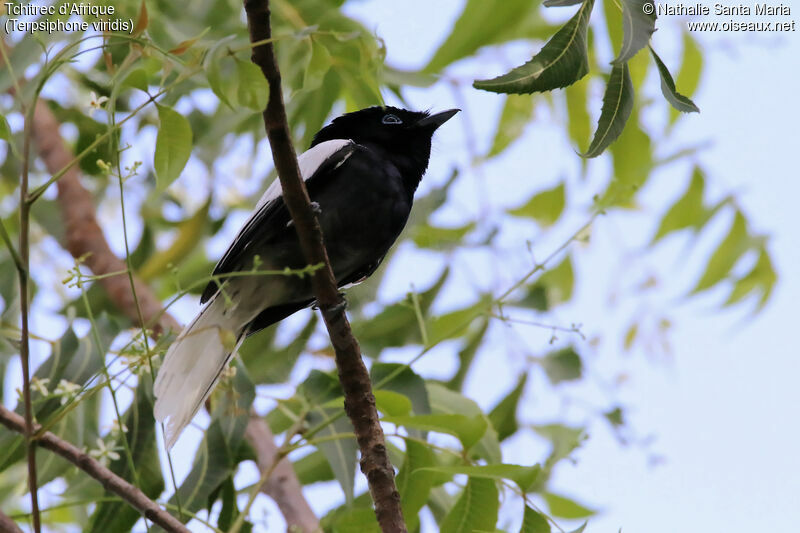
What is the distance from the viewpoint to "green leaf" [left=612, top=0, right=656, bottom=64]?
1.71 meters

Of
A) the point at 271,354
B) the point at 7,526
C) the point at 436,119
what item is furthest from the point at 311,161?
the point at 7,526

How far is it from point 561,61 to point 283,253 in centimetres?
158

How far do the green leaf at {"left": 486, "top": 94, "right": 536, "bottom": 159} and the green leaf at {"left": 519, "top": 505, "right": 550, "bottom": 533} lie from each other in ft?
6.42

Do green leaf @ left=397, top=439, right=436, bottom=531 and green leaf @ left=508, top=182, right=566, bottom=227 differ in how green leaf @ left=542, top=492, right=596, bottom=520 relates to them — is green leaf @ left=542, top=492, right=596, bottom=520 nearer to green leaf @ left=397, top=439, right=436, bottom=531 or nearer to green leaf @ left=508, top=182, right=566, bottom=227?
green leaf @ left=397, top=439, right=436, bottom=531

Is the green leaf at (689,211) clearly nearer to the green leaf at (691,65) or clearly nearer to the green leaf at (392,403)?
the green leaf at (691,65)

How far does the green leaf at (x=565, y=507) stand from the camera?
3352 millimetres

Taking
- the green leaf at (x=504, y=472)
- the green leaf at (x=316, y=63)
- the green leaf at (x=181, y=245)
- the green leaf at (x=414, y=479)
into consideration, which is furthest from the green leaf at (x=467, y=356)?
the green leaf at (x=316, y=63)

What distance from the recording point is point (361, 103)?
11.5 feet

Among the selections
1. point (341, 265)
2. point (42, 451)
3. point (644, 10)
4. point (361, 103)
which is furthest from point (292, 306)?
point (644, 10)

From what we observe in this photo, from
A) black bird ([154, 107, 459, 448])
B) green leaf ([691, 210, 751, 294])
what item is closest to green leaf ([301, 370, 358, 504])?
black bird ([154, 107, 459, 448])

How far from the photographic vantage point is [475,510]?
243 cm

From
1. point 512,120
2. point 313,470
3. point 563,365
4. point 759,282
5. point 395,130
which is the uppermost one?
point 512,120

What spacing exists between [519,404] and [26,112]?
2.07m

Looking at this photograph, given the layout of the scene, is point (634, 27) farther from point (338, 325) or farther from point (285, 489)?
point (285, 489)
